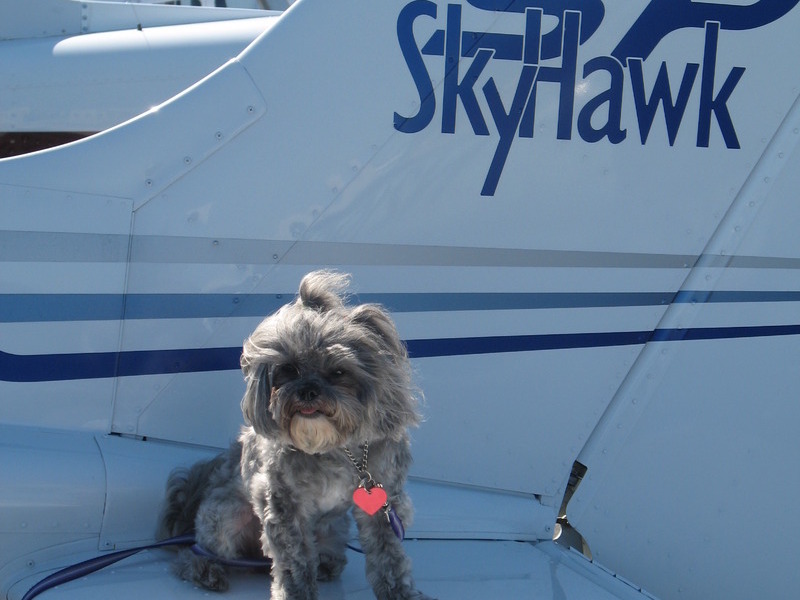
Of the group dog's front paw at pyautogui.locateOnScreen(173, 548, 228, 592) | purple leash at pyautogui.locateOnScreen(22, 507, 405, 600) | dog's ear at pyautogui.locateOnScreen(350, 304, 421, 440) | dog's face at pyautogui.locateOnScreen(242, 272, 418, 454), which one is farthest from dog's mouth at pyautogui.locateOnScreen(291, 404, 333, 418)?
dog's front paw at pyautogui.locateOnScreen(173, 548, 228, 592)

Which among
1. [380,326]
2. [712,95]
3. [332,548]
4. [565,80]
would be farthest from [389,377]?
[712,95]

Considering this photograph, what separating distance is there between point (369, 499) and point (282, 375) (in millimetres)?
385

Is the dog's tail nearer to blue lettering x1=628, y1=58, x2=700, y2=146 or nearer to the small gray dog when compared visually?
the small gray dog

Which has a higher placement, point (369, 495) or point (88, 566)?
point (369, 495)

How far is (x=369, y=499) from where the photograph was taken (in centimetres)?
228

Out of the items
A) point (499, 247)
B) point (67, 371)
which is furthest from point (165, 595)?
point (499, 247)

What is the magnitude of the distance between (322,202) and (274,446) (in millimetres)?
889

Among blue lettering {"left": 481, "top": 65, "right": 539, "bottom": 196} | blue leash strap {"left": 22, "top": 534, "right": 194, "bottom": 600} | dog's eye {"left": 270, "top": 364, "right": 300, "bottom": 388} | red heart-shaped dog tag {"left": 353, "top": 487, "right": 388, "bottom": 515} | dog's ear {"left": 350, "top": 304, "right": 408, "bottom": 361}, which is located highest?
blue lettering {"left": 481, "top": 65, "right": 539, "bottom": 196}

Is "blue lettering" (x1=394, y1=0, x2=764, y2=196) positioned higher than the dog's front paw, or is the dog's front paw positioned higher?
"blue lettering" (x1=394, y1=0, x2=764, y2=196)

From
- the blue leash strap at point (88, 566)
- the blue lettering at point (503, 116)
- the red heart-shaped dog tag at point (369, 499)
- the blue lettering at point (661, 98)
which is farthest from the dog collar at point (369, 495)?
the blue lettering at point (661, 98)

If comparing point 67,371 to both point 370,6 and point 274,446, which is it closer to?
point 274,446

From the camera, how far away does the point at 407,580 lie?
234cm

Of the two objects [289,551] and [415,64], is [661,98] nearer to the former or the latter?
[415,64]

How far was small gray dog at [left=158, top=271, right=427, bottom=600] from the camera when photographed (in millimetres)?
2145
